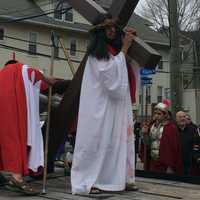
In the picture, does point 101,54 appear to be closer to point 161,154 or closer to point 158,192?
point 158,192

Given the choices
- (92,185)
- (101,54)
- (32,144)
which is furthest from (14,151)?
(101,54)

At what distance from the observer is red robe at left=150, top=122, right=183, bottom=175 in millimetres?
7230

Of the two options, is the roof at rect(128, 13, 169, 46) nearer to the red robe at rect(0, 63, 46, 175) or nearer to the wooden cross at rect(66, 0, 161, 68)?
the wooden cross at rect(66, 0, 161, 68)

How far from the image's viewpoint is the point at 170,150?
7.25 meters

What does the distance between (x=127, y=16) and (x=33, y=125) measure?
5.30 feet

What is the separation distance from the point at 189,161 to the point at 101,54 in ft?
8.19

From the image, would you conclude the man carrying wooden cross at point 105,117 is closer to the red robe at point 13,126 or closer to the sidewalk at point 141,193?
the sidewalk at point 141,193

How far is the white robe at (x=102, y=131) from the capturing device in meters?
5.59

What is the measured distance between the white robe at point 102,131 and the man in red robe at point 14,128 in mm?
562

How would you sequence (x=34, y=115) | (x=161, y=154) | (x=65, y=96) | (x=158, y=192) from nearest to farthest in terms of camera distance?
(x=158, y=192) < (x=34, y=115) < (x=65, y=96) < (x=161, y=154)

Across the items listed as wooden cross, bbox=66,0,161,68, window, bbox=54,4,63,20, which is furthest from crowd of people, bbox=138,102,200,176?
window, bbox=54,4,63,20

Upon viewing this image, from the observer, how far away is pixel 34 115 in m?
5.81

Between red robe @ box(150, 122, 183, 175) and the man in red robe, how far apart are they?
7.36 ft

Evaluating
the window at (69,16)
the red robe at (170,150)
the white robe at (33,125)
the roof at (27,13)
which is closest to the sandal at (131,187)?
the white robe at (33,125)
